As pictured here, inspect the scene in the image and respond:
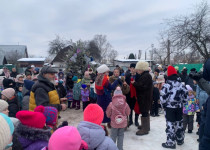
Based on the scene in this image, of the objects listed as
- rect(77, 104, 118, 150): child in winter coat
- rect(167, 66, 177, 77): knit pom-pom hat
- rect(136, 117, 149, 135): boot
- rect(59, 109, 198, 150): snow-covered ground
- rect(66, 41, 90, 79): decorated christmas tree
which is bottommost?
rect(59, 109, 198, 150): snow-covered ground

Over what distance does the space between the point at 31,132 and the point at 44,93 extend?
3.26ft

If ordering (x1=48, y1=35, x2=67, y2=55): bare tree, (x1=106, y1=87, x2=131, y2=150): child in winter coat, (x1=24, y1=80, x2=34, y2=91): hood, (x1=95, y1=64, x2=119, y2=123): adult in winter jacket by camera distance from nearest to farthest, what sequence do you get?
(x1=106, y1=87, x2=131, y2=150): child in winter coat
(x1=24, y1=80, x2=34, y2=91): hood
(x1=95, y1=64, x2=119, y2=123): adult in winter jacket
(x1=48, y1=35, x2=67, y2=55): bare tree

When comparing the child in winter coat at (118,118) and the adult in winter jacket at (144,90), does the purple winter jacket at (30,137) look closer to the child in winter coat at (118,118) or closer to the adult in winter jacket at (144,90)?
the child in winter coat at (118,118)

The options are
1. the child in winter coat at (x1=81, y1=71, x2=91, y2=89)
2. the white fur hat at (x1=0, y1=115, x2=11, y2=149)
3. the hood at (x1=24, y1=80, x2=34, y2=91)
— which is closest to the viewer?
the white fur hat at (x1=0, y1=115, x2=11, y2=149)

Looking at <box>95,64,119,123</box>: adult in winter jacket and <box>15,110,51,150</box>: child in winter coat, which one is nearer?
<box>15,110,51,150</box>: child in winter coat

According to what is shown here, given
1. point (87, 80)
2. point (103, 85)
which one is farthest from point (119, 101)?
point (87, 80)

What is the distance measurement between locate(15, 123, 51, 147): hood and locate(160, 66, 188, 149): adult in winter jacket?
294 cm

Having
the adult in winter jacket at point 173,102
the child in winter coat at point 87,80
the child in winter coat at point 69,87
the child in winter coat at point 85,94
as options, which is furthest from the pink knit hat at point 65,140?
the child in winter coat at point 69,87

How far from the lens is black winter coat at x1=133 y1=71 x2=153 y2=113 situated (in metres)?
4.27

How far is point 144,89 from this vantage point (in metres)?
4.34

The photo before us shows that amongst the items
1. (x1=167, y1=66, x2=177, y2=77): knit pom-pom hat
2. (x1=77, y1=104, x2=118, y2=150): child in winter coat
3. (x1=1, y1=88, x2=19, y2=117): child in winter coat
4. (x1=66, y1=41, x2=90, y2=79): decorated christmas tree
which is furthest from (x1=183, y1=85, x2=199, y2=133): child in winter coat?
(x1=66, y1=41, x2=90, y2=79): decorated christmas tree

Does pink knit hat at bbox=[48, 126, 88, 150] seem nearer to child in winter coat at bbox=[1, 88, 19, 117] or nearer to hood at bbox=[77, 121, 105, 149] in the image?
hood at bbox=[77, 121, 105, 149]

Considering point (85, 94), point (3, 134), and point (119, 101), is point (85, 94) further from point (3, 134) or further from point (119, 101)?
point (3, 134)

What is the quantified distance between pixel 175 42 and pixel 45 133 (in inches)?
547
